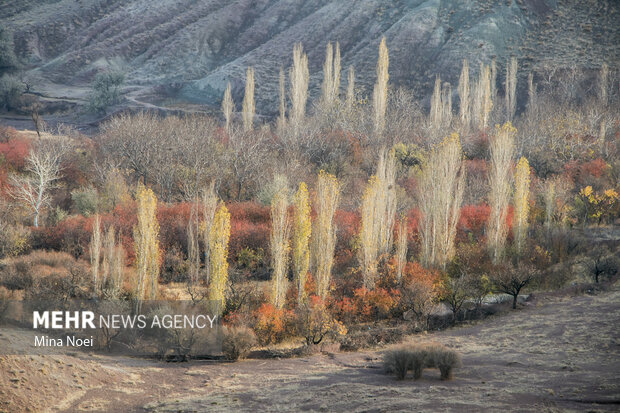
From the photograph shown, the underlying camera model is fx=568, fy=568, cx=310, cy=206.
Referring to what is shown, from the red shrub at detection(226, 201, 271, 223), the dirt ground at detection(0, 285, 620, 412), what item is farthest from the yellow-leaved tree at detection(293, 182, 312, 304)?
the red shrub at detection(226, 201, 271, 223)

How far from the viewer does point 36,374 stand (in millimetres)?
18594

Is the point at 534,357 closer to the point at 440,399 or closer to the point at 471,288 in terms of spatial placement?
the point at 440,399

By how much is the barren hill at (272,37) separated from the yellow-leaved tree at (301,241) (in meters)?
48.8

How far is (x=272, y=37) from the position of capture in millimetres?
100438

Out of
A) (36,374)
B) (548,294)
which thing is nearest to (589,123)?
(548,294)

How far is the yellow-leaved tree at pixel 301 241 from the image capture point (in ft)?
95.2

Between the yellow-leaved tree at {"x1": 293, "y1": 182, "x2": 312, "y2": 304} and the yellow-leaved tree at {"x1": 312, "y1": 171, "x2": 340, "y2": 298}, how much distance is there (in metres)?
0.64

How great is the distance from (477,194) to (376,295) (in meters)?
17.7

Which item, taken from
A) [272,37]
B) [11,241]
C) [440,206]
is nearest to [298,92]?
[440,206]

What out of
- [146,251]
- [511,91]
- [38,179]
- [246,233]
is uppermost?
[511,91]

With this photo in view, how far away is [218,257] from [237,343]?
4.79 metres

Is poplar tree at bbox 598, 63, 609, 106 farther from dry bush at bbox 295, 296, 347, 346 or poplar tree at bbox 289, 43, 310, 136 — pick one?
dry bush at bbox 295, 296, 347, 346

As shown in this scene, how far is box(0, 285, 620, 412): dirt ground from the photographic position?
16.7 m

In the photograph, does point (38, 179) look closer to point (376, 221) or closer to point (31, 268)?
point (31, 268)
